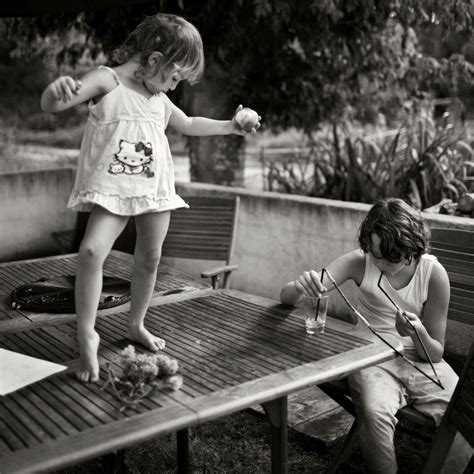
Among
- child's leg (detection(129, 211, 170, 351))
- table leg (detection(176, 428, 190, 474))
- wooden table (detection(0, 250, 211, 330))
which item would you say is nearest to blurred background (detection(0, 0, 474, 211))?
wooden table (detection(0, 250, 211, 330))

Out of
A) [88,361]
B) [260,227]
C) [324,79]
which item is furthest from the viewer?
[324,79]

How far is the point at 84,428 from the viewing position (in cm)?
174

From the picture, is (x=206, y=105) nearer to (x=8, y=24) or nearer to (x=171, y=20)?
(x=8, y=24)

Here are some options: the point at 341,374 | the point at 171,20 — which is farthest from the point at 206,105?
the point at 341,374

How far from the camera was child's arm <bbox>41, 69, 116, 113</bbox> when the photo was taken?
79.8 inches

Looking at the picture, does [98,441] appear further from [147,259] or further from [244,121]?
[244,121]

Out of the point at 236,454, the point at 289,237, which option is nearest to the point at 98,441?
the point at 236,454

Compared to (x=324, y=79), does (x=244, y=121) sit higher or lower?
lower

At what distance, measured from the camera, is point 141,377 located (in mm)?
1954

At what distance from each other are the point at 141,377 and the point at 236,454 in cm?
138

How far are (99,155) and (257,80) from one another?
15.6ft

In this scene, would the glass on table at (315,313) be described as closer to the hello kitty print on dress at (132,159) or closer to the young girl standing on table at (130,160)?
the young girl standing on table at (130,160)

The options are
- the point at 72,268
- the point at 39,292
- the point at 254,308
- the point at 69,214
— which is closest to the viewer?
the point at 254,308

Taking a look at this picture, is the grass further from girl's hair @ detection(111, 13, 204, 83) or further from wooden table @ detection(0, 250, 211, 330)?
girl's hair @ detection(111, 13, 204, 83)
